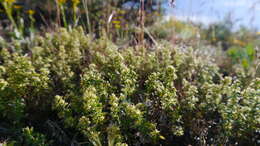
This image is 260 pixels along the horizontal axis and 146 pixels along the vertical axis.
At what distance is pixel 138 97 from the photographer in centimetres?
169

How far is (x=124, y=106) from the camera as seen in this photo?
1.43m

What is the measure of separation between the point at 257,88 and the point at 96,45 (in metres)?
1.33

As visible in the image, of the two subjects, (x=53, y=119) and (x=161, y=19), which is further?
(x=161, y=19)

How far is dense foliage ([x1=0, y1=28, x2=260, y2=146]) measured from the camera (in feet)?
4.71

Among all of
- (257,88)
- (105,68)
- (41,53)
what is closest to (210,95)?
(257,88)

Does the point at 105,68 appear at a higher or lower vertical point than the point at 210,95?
higher

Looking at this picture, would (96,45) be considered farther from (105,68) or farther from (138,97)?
(138,97)

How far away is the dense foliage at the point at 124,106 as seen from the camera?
143 centimetres

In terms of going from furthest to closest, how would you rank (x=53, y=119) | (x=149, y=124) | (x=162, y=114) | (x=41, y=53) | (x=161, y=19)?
1. (x=161, y=19)
2. (x=41, y=53)
3. (x=53, y=119)
4. (x=162, y=114)
5. (x=149, y=124)

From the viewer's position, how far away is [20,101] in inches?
64.1

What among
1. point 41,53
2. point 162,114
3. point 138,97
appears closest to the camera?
point 162,114

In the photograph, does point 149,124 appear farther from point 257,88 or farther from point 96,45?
point 96,45

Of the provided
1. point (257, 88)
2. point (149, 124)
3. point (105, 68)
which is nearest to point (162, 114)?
point (149, 124)

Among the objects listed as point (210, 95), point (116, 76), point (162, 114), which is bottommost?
point (162, 114)
